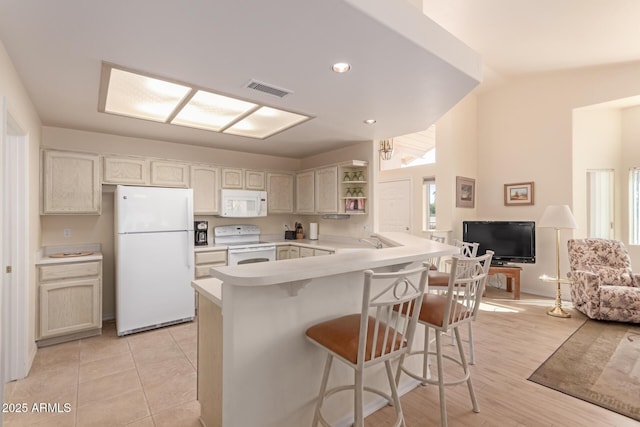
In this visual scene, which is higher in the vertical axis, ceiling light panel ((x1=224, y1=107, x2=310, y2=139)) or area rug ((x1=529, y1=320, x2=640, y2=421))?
ceiling light panel ((x1=224, y1=107, x2=310, y2=139))

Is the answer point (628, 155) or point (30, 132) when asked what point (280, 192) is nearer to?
point (30, 132)

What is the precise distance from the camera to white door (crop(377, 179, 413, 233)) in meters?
6.20

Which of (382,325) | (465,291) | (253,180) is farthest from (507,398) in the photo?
(253,180)

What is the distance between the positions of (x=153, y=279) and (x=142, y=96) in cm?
203

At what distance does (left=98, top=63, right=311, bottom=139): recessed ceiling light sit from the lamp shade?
3.54 m

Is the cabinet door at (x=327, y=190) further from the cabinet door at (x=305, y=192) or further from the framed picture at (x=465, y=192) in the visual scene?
the framed picture at (x=465, y=192)

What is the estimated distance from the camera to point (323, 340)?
4.97ft

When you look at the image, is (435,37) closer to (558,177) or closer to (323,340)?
(323,340)

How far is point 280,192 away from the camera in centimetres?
518

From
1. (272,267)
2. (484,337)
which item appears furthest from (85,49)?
(484,337)

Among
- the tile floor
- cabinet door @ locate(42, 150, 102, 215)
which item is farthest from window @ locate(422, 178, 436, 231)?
cabinet door @ locate(42, 150, 102, 215)

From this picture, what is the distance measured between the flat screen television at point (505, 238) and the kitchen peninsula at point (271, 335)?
12.1 feet

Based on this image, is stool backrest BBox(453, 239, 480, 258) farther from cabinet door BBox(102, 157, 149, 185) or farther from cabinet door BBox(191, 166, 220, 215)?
cabinet door BBox(102, 157, 149, 185)

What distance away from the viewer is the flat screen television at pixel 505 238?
4.77 m
